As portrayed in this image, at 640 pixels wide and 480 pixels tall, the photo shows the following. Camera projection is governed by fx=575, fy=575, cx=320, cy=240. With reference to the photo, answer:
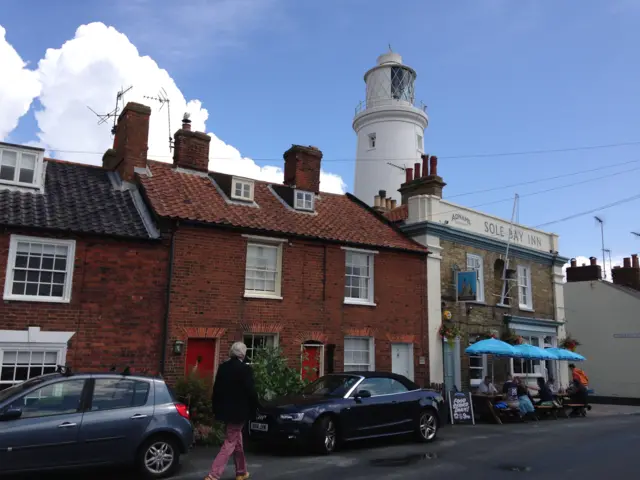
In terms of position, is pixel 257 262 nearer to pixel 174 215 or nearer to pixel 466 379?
pixel 174 215

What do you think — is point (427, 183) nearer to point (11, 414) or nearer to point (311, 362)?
point (311, 362)

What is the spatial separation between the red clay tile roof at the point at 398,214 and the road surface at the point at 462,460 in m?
8.73

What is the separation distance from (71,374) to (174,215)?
6.34 m

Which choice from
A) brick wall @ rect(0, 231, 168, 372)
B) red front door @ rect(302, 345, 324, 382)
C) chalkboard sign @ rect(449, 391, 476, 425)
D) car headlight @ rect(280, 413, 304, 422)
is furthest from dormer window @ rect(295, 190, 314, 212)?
car headlight @ rect(280, 413, 304, 422)

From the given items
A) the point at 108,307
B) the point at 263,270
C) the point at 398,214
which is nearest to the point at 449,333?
the point at 398,214

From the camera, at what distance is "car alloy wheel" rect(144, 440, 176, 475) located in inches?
332

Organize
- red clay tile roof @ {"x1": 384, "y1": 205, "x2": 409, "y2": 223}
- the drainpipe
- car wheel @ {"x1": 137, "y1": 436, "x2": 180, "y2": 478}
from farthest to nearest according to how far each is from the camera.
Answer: red clay tile roof @ {"x1": 384, "y1": 205, "x2": 409, "y2": 223}, the drainpipe, car wheel @ {"x1": 137, "y1": 436, "x2": 180, "y2": 478}

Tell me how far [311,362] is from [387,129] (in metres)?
21.3

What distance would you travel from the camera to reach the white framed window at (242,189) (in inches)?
667

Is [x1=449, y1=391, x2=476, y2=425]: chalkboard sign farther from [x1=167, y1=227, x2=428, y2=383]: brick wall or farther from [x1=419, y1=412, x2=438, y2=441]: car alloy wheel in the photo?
[x1=419, y1=412, x2=438, y2=441]: car alloy wheel

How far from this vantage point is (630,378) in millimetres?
27953

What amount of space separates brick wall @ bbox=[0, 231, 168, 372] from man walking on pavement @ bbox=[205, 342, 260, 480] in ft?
19.1

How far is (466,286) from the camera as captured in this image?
64.1 feet

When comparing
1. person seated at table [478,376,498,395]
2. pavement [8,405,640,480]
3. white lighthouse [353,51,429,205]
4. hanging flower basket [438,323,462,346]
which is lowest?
pavement [8,405,640,480]
